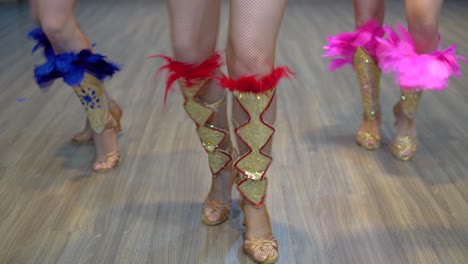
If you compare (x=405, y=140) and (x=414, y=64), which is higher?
(x=414, y=64)

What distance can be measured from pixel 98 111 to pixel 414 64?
1.06 metres

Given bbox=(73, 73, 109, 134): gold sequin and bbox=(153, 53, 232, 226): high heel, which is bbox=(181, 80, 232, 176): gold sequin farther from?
bbox=(73, 73, 109, 134): gold sequin

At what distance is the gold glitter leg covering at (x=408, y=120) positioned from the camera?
1.98m

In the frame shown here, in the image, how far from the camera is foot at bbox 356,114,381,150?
6.94ft

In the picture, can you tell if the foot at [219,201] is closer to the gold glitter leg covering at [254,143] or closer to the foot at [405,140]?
the gold glitter leg covering at [254,143]

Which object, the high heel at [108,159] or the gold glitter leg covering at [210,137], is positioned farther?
the high heel at [108,159]

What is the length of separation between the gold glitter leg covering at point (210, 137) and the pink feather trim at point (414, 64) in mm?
646

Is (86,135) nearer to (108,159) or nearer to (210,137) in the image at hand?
(108,159)

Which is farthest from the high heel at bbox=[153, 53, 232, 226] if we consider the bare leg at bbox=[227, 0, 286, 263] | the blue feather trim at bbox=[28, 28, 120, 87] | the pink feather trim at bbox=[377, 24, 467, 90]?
the pink feather trim at bbox=[377, 24, 467, 90]

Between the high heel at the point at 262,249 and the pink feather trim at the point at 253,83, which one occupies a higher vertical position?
the pink feather trim at the point at 253,83

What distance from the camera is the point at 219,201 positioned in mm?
1709

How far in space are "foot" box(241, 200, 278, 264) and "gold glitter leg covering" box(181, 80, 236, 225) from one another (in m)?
0.15

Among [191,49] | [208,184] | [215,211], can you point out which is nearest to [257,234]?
[215,211]

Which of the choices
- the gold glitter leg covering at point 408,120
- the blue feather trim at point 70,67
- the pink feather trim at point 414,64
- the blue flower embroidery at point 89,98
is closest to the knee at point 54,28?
the blue feather trim at point 70,67
